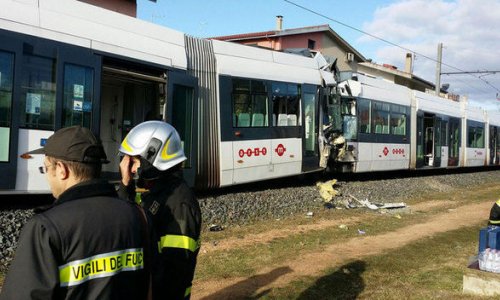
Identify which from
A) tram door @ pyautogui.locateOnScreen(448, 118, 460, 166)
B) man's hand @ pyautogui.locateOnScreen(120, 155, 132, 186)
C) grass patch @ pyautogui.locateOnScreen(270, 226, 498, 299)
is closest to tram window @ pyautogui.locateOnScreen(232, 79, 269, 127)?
grass patch @ pyautogui.locateOnScreen(270, 226, 498, 299)

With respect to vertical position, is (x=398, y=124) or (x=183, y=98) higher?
(x=398, y=124)

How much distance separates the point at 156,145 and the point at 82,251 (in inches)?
44.2

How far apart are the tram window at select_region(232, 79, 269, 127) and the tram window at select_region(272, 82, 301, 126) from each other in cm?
42

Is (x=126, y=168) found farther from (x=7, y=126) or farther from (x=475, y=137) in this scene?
(x=475, y=137)

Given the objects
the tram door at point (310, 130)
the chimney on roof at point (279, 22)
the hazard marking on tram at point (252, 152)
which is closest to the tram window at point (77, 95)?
the hazard marking on tram at point (252, 152)

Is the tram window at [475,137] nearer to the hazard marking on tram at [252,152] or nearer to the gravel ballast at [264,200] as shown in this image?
the gravel ballast at [264,200]

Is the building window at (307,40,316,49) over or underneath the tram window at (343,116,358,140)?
over

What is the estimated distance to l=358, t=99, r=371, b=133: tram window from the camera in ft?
54.5

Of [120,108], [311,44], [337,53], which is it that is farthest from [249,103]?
[337,53]

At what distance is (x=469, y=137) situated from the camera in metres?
27.5

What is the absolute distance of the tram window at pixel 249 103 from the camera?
10922mm

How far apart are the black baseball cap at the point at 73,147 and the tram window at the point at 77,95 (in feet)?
19.4

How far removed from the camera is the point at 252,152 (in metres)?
11.2

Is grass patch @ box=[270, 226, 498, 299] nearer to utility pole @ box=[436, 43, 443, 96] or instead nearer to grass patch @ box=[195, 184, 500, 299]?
grass patch @ box=[195, 184, 500, 299]
